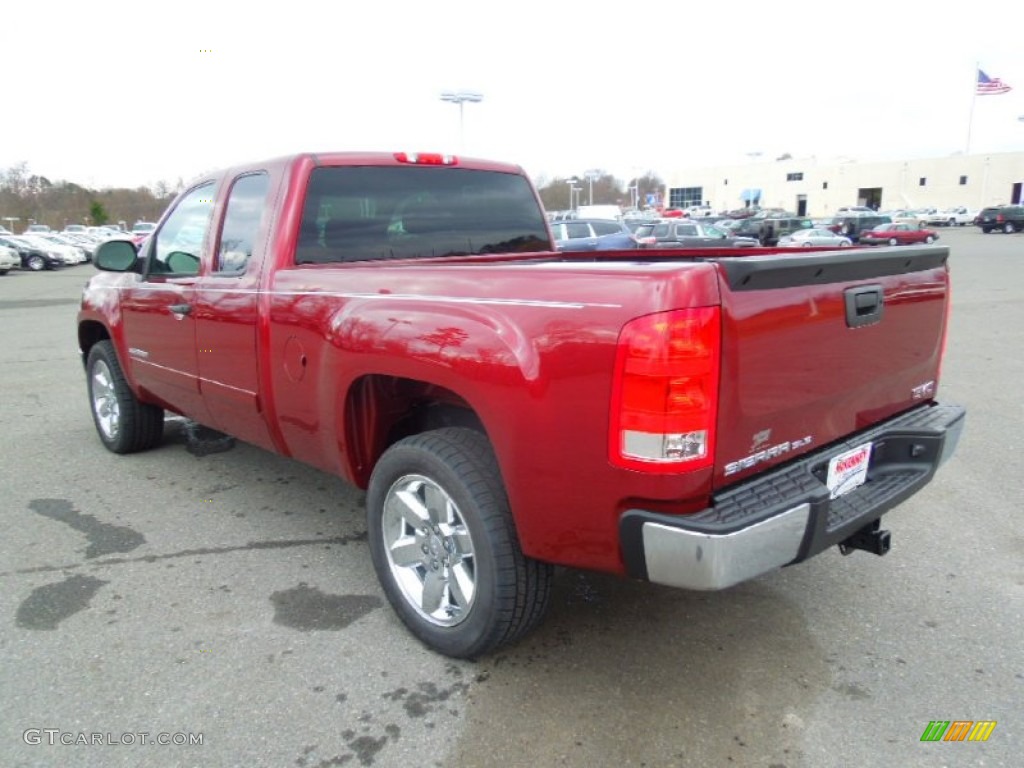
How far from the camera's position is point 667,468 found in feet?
7.08

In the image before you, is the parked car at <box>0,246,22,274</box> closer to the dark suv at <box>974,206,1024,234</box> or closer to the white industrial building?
the dark suv at <box>974,206,1024,234</box>

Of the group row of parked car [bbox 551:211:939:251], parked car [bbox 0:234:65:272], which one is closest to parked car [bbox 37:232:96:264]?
parked car [bbox 0:234:65:272]

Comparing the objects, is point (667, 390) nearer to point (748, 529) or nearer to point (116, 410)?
point (748, 529)

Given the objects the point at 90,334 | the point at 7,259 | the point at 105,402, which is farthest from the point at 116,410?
the point at 7,259

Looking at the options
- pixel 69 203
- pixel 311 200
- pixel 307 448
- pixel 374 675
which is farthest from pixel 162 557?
pixel 69 203

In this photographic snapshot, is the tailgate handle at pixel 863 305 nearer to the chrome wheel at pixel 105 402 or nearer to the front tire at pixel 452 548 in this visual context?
the front tire at pixel 452 548

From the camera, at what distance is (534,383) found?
7.62 feet

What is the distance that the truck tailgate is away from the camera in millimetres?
2223

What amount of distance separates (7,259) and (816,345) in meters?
32.5

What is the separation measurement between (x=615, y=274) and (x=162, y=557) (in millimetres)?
2846

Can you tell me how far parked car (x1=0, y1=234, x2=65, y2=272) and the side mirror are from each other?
31616 millimetres

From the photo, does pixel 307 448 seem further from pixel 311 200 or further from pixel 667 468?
pixel 667 468

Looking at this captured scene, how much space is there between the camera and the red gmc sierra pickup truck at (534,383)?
2172 mm

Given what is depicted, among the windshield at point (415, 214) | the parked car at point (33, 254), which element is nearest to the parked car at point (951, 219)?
the parked car at point (33, 254)
